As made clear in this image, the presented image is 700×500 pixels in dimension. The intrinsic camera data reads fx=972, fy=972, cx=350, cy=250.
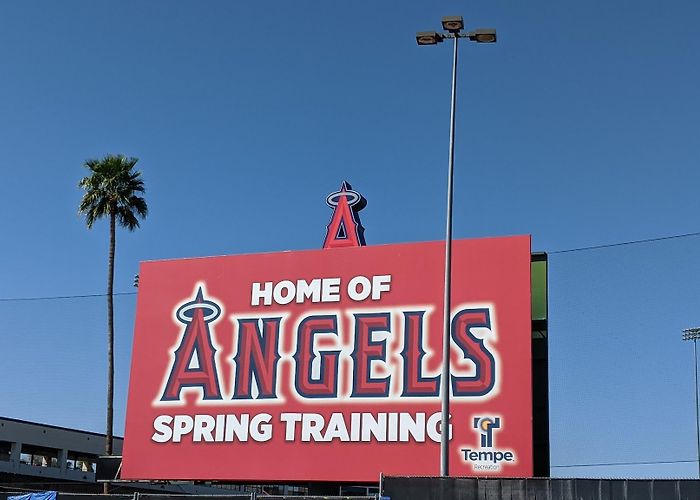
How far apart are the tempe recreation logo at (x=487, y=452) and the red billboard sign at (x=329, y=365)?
28 mm

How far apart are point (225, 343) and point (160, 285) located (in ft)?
10.5

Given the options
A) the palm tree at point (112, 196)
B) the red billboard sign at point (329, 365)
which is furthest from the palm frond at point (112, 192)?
the red billboard sign at point (329, 365)

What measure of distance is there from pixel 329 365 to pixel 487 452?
208 inches

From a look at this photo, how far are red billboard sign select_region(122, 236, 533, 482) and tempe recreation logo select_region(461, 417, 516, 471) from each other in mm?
28

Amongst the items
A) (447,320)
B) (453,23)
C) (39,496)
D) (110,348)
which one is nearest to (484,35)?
(453,23)

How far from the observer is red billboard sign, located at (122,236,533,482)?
2547cm

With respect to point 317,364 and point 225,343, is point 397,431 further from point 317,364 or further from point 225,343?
point 225,343

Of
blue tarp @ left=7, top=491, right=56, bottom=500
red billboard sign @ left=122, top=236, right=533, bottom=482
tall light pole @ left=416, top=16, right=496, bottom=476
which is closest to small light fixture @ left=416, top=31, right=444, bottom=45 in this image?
tall light pole @ left=416, top=16, right=496, bottom=476

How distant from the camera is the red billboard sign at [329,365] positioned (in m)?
25.5

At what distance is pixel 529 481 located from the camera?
17.8m

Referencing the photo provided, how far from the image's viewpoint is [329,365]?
2758 centimetres

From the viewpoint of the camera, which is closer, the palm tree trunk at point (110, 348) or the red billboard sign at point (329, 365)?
the red billboard sign at point (329, 365)

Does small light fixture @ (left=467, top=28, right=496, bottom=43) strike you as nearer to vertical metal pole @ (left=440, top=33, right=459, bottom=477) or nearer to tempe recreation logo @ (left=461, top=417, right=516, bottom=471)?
vertical metal pole @ (left=440, top=33, right=459, bottom=477)

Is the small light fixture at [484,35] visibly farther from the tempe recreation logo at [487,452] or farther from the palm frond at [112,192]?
the palm frond at [112,192]
